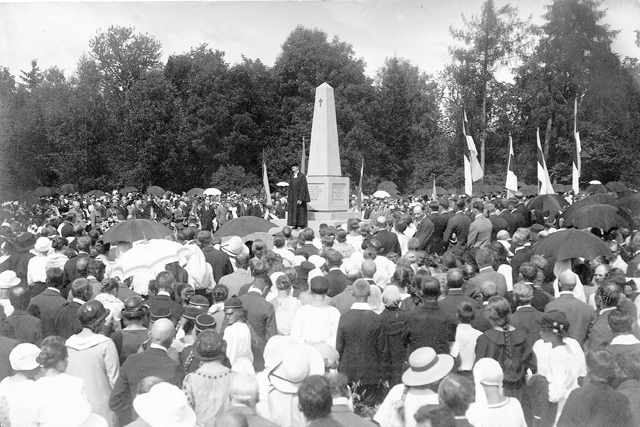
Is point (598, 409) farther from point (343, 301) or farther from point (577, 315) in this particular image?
point (343, 301)

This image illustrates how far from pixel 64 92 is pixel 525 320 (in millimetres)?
42518

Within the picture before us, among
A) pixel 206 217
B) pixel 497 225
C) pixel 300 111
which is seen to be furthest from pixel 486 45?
pixel 497 225

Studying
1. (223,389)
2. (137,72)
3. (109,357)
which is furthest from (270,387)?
(137,72)

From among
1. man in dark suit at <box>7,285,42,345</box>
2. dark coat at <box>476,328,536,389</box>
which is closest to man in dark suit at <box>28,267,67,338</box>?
man in dark suit at <box>7,285,42,345</box>

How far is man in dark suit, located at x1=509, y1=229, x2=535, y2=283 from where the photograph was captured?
27.7 ft

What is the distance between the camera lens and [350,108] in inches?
1852

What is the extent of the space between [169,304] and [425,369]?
2.94m

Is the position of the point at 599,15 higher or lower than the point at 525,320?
higher

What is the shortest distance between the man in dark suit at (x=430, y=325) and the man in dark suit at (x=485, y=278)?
47.2 inches

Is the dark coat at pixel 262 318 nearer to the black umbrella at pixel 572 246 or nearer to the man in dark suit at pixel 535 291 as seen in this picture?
the man in dark suit at pixel 535 291

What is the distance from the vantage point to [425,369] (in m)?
4.09

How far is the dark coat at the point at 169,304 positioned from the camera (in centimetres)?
598

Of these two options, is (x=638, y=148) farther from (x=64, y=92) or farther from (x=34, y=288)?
(x=64, y=92)

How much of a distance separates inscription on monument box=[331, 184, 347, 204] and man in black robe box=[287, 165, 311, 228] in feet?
4.71
